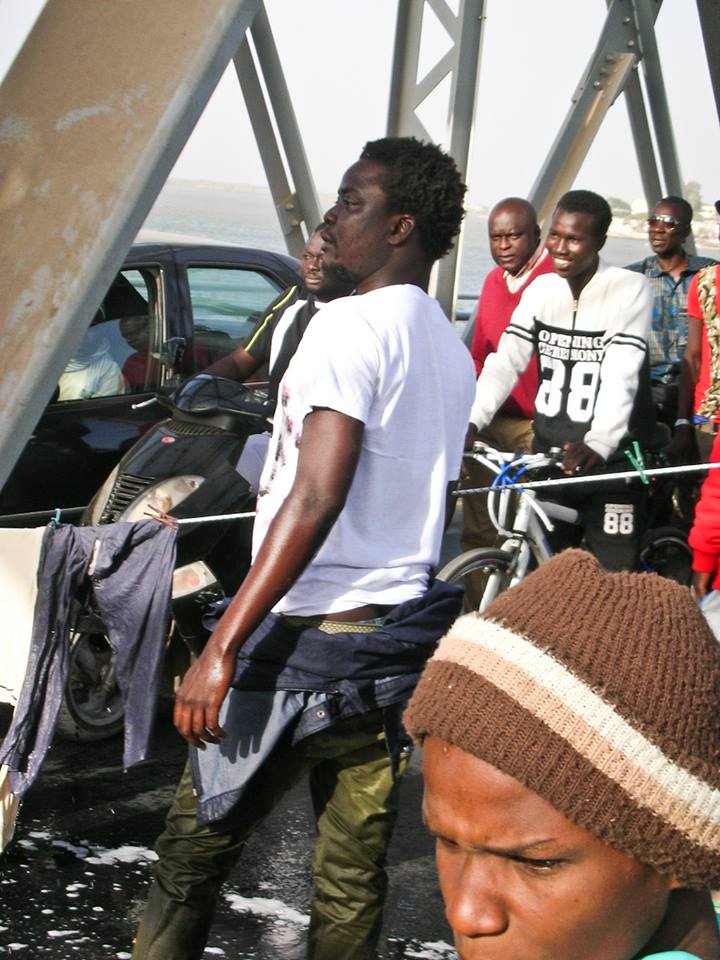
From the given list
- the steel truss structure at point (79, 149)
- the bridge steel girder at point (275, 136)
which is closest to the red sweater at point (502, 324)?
the bridge steel girder at point (275, 136)

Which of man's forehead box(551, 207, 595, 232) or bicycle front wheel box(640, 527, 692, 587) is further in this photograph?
bicycle front wheel box(640, 527, 692, 587)

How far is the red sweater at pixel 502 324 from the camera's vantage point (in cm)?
658

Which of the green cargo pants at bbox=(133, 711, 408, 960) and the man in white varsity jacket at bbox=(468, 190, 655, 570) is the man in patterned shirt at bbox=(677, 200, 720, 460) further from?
the green cargo pants at bbox=(133, 711, 408, 960)

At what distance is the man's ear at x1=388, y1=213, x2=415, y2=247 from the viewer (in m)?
3.12

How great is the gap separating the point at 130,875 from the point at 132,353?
2.81 meters

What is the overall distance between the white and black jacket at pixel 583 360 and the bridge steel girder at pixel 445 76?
3.46 ft

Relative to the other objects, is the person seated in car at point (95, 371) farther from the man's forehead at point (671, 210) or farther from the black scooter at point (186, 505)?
the man's forehead at point (671, 210)

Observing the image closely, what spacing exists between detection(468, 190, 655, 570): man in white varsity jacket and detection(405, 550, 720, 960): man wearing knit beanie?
4089mm

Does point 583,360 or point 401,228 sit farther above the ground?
point 401,228

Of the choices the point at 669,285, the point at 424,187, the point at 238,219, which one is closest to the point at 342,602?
the point at 424,187

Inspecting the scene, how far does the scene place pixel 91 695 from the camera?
17.9 feet

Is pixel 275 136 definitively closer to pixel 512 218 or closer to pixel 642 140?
pixel 512 218

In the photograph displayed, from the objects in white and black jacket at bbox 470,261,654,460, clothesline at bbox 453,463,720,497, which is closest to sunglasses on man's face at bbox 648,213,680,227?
white and black jacket at bbox 470,261,654,460

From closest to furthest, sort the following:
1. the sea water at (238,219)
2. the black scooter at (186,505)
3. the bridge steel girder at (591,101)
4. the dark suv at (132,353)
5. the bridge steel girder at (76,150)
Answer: the bridge steel girder at (76,150)
the black scooter at (186,505)
the dark suv at (132,353)
the bridge steel girder at (591,101)
the sea water at (238,219)
